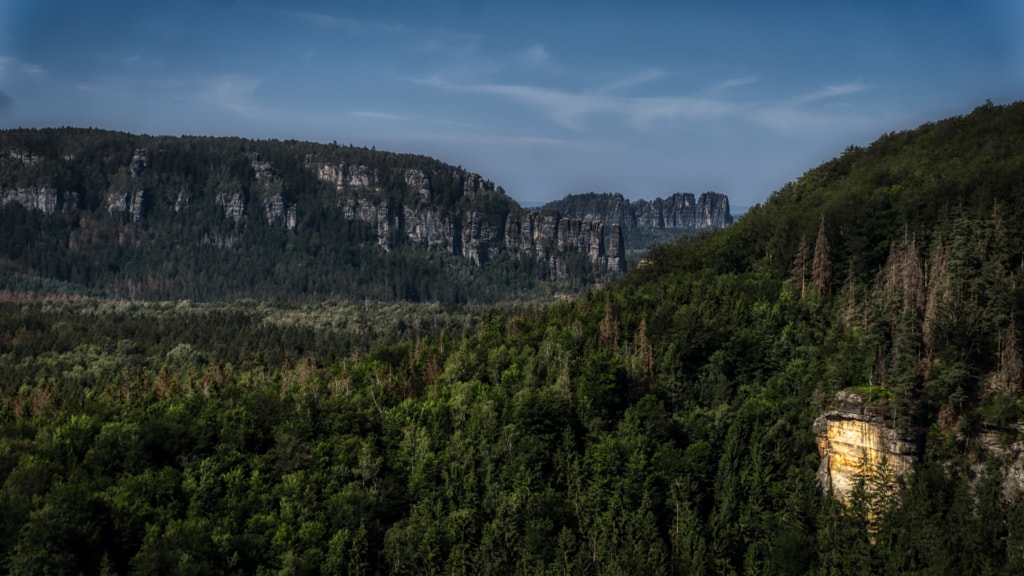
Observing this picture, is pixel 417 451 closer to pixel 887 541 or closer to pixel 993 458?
pixel 887 541

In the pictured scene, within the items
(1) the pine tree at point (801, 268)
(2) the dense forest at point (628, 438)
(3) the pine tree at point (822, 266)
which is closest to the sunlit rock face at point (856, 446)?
(2) the dense forest at point (628, 438)

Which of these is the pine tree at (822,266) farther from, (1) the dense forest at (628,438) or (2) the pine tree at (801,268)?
(2) the pine tree at (801,268)

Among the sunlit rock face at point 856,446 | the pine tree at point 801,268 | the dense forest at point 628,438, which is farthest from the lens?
the pine tree at point 801,268

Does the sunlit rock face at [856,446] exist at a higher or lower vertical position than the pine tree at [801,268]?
lower

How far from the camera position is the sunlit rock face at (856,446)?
66625 mm

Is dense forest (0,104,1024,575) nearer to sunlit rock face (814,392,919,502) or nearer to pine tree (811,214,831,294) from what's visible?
pine tree (811,214,831,294)

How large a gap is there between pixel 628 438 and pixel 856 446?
18045mm

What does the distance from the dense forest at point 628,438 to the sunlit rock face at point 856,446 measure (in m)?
0.56

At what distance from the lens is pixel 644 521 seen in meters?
69.1

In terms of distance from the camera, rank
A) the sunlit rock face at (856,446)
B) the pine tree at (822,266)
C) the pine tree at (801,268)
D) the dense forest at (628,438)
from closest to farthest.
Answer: the dense forest at (628,438), the sunlit rock face at (856,446), the pine tree at (822,266), the pine tree at (801,268)

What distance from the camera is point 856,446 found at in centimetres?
6850

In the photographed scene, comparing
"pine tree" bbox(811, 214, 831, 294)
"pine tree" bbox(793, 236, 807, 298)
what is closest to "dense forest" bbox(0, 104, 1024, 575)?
"pine tree" bbox(811, 214, 831, 294)

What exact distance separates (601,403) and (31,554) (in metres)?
44.5

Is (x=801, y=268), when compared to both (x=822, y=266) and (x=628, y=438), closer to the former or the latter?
(x=822, y=266)
